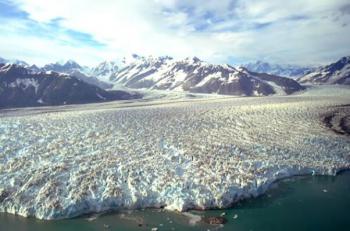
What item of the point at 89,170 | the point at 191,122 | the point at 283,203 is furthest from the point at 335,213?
the point at 191,122

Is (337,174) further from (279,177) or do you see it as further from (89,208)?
(89,208)

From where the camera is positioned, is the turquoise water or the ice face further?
the ice face

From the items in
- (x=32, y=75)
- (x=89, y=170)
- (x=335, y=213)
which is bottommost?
(x=335, y=213)

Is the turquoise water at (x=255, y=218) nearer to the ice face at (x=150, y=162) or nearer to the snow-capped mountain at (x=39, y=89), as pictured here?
the ice face at (x=150, y=162)

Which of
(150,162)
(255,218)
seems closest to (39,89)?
(150,162)

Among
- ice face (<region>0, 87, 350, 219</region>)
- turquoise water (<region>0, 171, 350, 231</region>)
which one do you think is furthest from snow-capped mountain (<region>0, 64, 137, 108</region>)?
turquoise water (<region>0, 171, 350, 231</region>)

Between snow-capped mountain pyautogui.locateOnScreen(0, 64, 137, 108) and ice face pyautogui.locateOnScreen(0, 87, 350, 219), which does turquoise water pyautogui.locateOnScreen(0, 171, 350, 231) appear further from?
snow-capped mountain pyautogui.locateOnScreen(0, 64, 137, 108)
